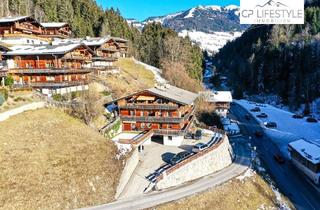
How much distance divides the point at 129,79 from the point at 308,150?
138ft

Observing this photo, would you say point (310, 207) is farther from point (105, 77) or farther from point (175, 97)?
point (105, 77)

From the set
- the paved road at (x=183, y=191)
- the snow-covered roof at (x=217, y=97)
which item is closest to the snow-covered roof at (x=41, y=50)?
the paved road at (x=183, y=191)

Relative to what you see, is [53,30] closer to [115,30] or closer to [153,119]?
[115,30]

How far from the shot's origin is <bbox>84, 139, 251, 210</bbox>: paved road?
3597 cm

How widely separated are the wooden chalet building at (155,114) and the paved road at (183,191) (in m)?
9.56

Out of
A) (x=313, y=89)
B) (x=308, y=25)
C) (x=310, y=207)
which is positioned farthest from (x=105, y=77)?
(x=308, y=25)

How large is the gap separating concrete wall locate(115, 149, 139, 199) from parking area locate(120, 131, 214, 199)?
1.46 ft

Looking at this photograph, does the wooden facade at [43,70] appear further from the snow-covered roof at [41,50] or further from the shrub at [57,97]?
the shrub at [57,97]

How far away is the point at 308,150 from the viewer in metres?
59.8

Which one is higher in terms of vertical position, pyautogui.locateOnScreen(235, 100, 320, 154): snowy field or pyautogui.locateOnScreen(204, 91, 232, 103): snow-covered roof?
pyautogui.locateOnScreen(204, 91, 232, 103): snow-covered roof

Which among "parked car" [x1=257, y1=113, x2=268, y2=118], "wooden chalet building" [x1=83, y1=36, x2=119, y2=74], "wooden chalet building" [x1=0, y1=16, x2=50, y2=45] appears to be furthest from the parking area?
"parked car" [x1=257, y1=113, x2=268, y2=118]

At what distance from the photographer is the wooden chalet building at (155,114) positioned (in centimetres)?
5503

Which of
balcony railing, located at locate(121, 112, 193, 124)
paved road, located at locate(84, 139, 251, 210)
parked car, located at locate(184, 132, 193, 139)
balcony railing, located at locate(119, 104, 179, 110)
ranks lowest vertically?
paved road, located at locate(84, 139, 251, 210)

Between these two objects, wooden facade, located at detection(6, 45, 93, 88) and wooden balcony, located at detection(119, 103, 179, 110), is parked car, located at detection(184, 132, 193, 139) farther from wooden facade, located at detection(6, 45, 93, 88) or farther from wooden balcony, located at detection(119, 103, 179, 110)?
wooden facade, located at detection(6, 45, 93, 88)
